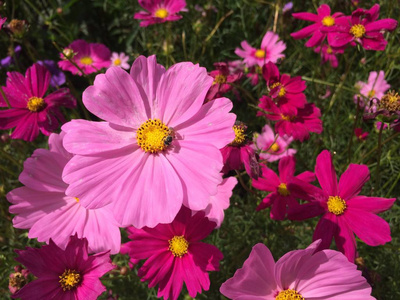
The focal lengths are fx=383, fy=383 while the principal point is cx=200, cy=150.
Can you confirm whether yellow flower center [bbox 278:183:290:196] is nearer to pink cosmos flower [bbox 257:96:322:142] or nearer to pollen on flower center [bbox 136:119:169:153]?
pink cosmos flower [bbox 257:96:322:142]

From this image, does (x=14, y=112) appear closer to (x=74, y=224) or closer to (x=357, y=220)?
(x=74, y=224)

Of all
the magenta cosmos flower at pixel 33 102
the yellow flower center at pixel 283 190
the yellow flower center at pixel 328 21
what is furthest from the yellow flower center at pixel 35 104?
the yellow flower center at pixel 328 21

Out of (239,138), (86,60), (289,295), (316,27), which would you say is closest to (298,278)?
(289,295)

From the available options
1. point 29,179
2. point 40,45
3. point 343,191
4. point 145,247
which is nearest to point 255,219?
point 343,191

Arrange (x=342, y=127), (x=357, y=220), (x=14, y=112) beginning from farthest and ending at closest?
(x=342, y=127) < (x=14, y=112) < (x=357, y=220)

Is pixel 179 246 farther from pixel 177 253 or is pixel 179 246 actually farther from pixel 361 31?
pixel 361 31

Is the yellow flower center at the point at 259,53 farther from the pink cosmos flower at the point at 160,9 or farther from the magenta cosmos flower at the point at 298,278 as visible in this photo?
the magenta cosmos flower at the point at 298,278
